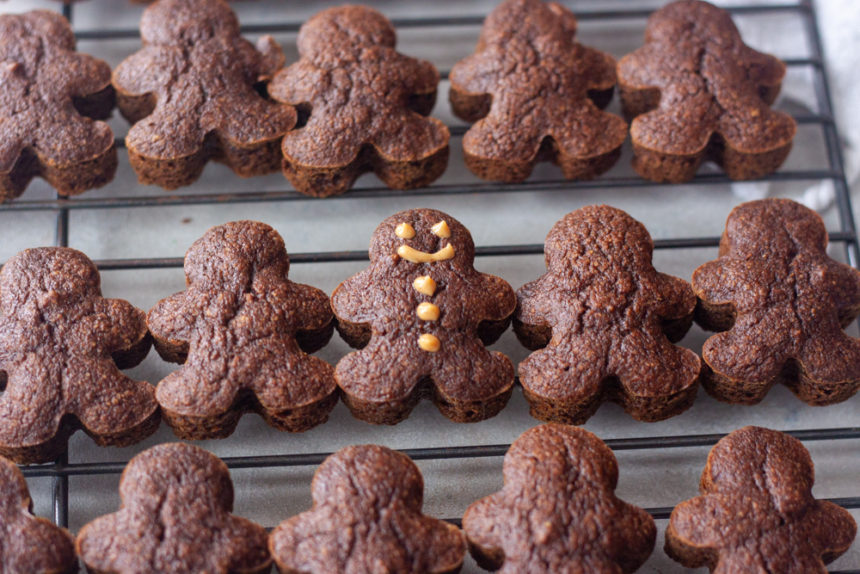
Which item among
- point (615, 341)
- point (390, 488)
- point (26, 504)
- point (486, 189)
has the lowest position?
point (26, 504)

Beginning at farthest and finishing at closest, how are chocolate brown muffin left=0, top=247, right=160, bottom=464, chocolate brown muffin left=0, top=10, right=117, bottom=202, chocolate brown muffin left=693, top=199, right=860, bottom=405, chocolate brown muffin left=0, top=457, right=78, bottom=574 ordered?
chocolate brown muffin left=0, top=10, right=117, bottom=202
chocolate brown muffin left=693, top=199, right=860, bottom=405
chocolate brown muffin left=0, top=247, right=160, bottom=464
chocolate brown muffin left=0, top=457, right=78, bottom=574

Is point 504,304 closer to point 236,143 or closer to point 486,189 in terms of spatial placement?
point 486,189

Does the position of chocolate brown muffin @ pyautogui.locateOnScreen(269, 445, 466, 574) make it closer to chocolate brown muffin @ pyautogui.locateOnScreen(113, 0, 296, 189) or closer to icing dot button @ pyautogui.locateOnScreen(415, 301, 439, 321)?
icing dot button @ pyautogui.locateOnScreen(415, 301, 439, 321)

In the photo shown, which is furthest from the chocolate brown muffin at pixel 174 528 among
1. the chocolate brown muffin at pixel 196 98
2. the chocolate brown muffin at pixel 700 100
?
the chocolate brown muffin at pixel 700 100

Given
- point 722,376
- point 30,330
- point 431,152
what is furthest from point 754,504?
point 30,330

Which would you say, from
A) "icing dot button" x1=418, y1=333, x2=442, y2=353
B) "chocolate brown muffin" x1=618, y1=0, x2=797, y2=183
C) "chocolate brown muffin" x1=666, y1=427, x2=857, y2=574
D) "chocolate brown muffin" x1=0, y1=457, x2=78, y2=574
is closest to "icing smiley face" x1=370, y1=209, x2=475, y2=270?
"icing dot button" x1=418, y1=333, x2=442, y2=353
